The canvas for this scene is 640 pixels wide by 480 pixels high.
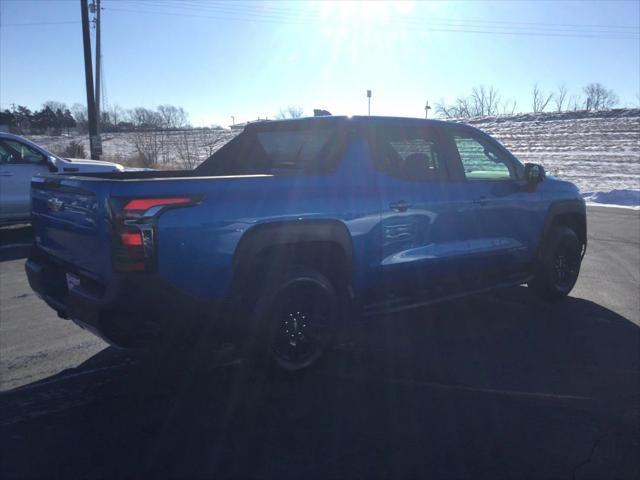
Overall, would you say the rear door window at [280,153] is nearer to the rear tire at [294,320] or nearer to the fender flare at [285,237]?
the fender flare at [285,237]

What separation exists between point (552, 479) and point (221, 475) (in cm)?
178

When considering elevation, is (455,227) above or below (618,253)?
above

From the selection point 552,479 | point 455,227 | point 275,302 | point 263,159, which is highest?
point 263,159

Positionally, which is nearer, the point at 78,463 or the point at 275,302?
the point at 78,463

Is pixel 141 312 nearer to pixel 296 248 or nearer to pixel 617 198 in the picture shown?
pixel 296 248

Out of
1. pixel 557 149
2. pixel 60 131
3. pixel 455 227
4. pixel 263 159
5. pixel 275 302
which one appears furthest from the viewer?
pixel 60 131

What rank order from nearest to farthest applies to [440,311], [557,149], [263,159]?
[263,159], [440,311], [557,149]

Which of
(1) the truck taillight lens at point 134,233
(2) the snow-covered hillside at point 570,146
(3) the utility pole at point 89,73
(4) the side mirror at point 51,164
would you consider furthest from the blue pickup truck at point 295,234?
(3) the utility pole at point 89,73

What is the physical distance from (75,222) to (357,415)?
2253mm

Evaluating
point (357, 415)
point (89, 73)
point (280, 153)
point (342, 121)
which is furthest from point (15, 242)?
point (89, 73)

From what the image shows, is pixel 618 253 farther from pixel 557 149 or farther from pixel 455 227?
pixel 557 149

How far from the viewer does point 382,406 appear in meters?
4.06

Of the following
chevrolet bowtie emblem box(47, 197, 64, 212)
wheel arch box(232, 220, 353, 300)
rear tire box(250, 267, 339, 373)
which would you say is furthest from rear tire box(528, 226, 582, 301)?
chevrolet bowtie emblem box(47, 197, 64, 212)

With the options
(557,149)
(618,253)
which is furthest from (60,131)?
(618,253)
